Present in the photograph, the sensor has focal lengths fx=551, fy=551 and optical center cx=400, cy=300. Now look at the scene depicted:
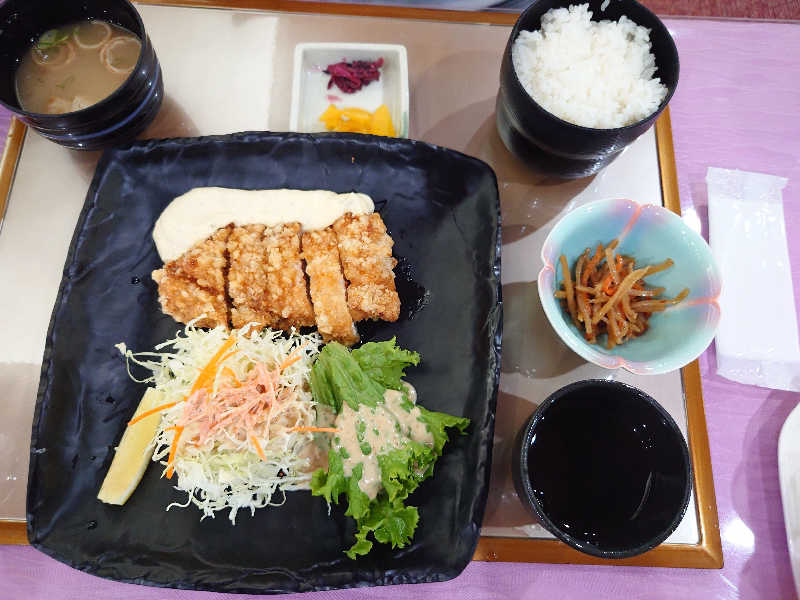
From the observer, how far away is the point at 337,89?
234cm

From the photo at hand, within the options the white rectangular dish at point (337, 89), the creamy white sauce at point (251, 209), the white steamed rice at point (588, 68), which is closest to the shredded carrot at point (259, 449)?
the creamy white sauce at point (251, 209)

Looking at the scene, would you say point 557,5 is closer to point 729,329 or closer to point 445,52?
point 445,52

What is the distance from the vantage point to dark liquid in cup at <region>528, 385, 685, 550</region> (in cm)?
161

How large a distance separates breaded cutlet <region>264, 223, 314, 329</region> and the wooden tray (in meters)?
0.63

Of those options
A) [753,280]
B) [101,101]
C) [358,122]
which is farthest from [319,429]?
[753,280]

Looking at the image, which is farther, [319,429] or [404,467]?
[319,429]

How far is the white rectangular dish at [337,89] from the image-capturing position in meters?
2.21

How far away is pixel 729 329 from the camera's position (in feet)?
6.98

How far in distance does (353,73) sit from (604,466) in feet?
5.85

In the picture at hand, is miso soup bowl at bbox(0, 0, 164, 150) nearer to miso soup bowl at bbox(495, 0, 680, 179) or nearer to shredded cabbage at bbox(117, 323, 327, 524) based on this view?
shredded cabbage at bbox(117, 323, 327, 524)

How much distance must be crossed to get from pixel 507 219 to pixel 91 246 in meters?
1.57

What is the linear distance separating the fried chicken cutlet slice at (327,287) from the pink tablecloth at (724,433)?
0.90 metres

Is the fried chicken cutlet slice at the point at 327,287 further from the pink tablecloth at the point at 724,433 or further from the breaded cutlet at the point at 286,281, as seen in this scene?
Answer: the pink tablecloth at the point at 724,433

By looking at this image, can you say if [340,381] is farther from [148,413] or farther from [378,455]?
[148,413]
